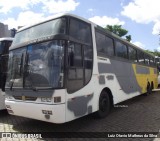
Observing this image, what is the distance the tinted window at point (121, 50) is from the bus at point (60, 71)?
4.05 feet

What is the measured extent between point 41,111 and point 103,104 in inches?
112

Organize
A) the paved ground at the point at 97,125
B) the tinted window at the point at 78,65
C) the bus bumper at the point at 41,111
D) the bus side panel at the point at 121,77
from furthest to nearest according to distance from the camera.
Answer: the bus side panel at the point at 121,77 → the paved ground at the point at 97,125 → the tinted window at the point at 78,65 → the bus bumper at the point at 41,111

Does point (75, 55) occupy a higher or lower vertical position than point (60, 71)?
higher

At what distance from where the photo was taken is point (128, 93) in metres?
9.96

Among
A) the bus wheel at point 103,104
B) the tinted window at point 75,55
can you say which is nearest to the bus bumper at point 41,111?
the tinted window at point 75,55

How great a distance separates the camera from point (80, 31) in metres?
6.46

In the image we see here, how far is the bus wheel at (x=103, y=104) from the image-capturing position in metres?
7.43

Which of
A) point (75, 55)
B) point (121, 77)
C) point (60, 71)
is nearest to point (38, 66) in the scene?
point (60, 71)

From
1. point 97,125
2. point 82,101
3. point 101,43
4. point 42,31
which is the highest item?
point 42,31

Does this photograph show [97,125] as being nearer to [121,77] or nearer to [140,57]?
[121,77]

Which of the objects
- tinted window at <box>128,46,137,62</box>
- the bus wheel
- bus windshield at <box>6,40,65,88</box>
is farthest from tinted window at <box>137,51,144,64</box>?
bus windshield at <box>6,40,65,88</box>

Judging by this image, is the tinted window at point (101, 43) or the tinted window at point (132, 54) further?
the tinted window at point (132, 54)

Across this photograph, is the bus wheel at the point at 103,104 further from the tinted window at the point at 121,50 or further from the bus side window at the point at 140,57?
the bus side window at the point at 140,57

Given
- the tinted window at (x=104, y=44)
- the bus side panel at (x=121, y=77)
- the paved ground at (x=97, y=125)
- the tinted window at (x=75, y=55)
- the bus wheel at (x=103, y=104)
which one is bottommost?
the paved ground at (x=97, y=125)
